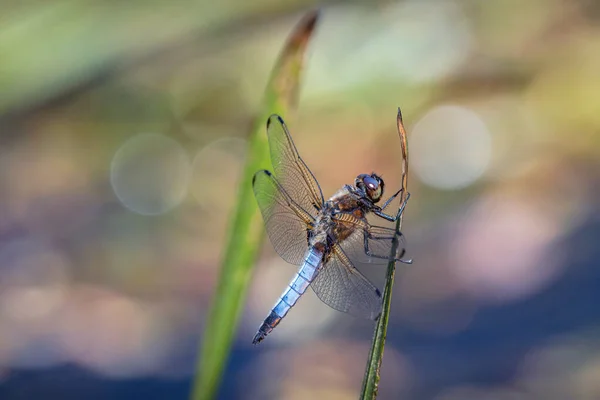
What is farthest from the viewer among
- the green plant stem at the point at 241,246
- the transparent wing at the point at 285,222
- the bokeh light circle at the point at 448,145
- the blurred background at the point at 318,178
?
the bokeh light circle at the point at 448,145

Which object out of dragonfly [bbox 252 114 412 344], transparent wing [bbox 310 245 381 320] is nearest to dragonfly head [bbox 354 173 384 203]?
dragonfly [bbox 252 114 412 344]

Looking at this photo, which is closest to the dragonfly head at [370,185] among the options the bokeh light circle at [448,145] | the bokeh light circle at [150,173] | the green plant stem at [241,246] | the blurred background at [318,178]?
the green plant stem at [241,246]

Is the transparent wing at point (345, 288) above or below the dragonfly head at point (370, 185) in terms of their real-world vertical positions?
below

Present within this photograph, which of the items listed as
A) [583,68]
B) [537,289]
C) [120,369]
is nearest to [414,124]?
[583,68]

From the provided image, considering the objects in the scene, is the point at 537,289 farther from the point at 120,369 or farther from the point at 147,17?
the point at 147,17

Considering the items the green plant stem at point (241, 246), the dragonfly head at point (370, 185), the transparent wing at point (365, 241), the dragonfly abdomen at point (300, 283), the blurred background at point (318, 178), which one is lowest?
the green plant stem at point (241, 246)

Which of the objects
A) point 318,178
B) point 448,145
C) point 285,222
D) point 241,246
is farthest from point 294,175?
point 448,145

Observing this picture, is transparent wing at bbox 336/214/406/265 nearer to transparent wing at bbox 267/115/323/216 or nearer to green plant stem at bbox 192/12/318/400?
transparent wing at bbox 267/115/323/216

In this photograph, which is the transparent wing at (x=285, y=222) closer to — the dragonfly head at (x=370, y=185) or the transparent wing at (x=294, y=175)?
the transparent wing at (x=294, y=175)

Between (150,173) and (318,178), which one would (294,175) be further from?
(150,173)
